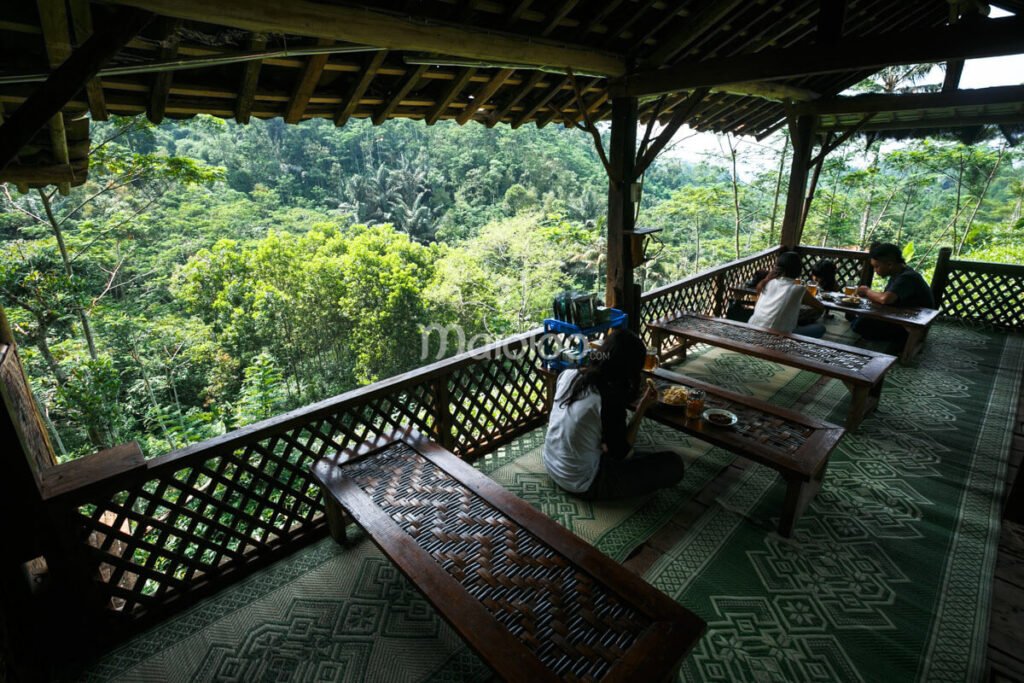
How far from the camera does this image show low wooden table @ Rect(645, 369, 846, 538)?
104 inches

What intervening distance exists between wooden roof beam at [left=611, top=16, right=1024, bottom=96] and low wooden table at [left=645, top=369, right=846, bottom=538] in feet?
7.10

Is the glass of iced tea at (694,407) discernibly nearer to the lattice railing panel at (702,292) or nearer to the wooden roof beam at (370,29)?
the lattice railing panel at (702,292)

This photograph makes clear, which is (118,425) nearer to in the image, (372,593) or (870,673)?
(372,593)

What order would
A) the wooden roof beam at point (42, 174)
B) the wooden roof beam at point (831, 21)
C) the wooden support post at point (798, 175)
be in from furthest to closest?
the wooden support post at point (798, 175)
the wooden roof beam at point (831, 21)
the wooden roof beam at point (42, 174)

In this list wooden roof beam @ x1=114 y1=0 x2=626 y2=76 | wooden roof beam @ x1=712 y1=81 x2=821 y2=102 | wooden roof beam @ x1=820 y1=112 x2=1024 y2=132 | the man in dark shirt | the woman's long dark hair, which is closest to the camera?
wooden roof beam @ x1=114 y1=0 x2=626 y2=76

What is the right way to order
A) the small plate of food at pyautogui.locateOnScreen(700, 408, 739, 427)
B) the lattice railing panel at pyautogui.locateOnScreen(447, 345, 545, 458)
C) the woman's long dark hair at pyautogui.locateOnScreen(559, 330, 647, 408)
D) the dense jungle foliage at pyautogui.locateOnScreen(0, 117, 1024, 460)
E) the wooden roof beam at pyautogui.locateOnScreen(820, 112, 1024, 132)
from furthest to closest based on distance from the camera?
the dense jungle foliage at pyautogui.locateOnScreen(0, 117, 1024, 460), the wooden roof beam at pyautogui.locateOnScreen(820, 112, 1024, 132), the lattice railing panel at pyautogui.locateOnScreen(447, 345, 545, 458), the small plate of food at pyautogui.locateOnScreen(700, 408, 739, 427), the woman's long dark hair at pyautogui.locateOnScreen(559, 330, 647, 408)

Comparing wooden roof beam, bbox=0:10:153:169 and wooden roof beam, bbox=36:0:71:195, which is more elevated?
wooden roof beam, bbox=36:0:71:195

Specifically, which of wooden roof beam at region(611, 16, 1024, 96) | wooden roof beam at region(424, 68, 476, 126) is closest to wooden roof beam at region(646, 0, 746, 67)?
wooden roof beam at region(611, 16, 1024, 96)

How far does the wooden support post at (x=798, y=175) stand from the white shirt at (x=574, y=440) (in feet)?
19.2

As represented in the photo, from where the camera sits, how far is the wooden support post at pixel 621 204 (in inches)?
167

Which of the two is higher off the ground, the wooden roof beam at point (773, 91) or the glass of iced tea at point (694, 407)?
the wooden roof beam at point (773, 91)

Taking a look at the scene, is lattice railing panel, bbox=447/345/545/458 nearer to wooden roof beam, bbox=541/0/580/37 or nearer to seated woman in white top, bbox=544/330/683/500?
seated woman in white top, bbox=544/330/683/500

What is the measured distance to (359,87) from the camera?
296 cm

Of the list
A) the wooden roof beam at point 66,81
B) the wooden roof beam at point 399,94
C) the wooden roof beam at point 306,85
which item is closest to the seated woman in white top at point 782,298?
the wooden roof beam at point 399,94
